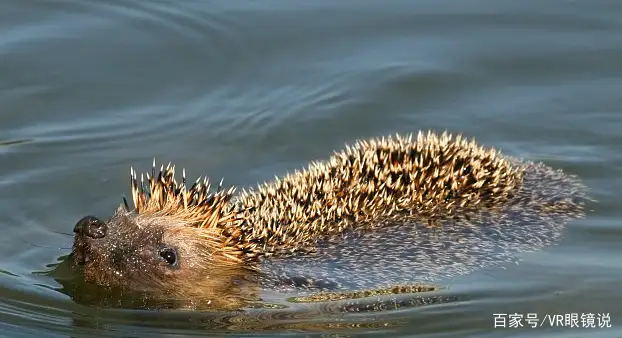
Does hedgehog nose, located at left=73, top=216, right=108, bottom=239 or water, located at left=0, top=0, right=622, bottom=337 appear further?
water, located at left=0, top=0, right=622, bottom=337

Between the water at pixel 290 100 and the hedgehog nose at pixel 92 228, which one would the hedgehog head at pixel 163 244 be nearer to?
the hedgehog nose at pixel 92 228

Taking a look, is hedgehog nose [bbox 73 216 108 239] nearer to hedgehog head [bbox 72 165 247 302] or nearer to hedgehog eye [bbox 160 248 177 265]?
hedgehog head [bbox 72 165 247 302]

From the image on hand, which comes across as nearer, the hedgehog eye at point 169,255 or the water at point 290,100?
the hedgehog eye at point 169,255

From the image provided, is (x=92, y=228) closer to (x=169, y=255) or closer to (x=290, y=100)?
(x=169, y=255)

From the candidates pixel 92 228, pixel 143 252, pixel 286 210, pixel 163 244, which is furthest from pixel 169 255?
pixel 286 210

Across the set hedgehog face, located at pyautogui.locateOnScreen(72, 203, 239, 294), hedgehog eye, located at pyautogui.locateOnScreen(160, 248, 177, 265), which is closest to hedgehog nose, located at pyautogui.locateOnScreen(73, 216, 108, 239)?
hedgehog face, located at pyautogui.locateOnScreen(72, 203, 239, 294)

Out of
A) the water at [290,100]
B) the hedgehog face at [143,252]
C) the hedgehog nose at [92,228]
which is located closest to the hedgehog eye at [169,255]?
the hedgehog face at [143,252]
